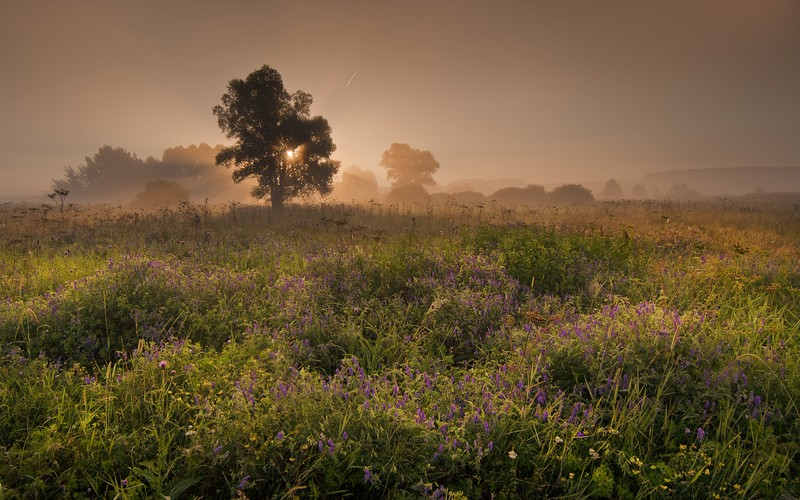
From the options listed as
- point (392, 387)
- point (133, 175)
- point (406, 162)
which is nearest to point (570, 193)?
point (406, 162)

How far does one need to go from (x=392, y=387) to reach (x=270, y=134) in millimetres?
25538

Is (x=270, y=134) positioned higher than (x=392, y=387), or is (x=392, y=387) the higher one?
(x=270, y=134)

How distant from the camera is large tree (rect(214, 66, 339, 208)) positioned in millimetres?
25328

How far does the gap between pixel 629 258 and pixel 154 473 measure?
860 centimetres

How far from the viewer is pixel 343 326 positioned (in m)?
4.92

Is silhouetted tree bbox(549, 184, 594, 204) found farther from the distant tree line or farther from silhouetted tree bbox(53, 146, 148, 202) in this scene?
silhouetted tree bbox(53, 146, 148, 202)

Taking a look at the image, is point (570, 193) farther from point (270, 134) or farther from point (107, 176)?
point (107, 176)

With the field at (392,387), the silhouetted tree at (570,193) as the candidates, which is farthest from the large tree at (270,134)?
the silhouetted tree at (570,193)

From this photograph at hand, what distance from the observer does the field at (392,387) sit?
2.48m

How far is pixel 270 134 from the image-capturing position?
83.8 ft

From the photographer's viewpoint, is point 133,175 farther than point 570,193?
Yes

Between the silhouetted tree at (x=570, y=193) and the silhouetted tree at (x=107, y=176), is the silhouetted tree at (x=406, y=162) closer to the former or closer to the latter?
the silhouetted tree at (x=570, y=193)

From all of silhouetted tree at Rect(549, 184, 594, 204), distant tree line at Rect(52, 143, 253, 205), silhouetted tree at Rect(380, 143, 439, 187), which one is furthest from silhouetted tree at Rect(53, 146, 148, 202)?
silhouetted tree at Rect(549, 184, 594, 204)

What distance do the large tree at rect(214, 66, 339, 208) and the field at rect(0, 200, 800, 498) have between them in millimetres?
20246
